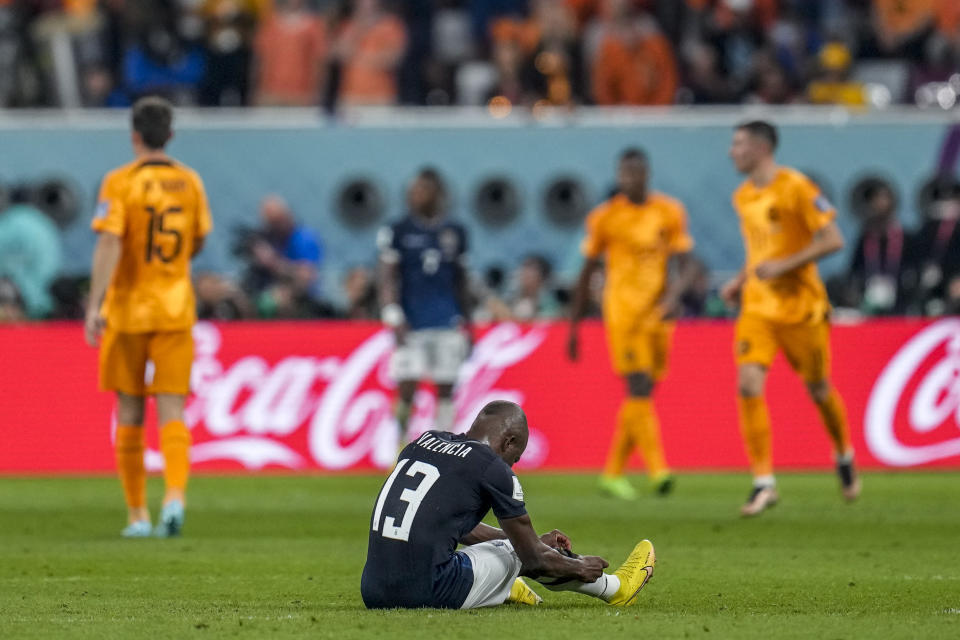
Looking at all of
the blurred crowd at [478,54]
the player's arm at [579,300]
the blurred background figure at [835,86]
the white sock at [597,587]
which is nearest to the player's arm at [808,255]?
the player's arm at [579,300]

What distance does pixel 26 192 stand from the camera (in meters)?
19.6

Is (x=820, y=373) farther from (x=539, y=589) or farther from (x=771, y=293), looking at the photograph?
(x=539, y=589)

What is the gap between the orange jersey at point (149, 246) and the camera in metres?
10.4

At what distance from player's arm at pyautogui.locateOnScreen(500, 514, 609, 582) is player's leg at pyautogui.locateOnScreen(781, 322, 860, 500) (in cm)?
525

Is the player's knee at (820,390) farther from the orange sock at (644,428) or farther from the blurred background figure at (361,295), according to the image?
the blurred background figure at (361,295)

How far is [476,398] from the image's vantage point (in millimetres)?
16500

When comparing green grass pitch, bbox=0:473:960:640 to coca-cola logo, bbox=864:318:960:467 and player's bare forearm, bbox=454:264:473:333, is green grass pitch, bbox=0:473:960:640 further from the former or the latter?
player's bare forearm, bbox=454:264:473:333

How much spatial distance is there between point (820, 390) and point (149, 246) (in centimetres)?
467

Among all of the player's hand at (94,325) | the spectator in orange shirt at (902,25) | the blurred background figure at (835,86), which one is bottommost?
the player's hand at (94,325)

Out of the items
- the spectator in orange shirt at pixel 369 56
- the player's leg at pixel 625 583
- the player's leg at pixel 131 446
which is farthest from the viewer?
the spectator in orange shirt at pixel 369 56

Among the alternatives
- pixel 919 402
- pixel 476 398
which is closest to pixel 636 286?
pixel 476 398

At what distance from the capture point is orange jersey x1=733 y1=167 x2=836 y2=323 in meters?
11.9

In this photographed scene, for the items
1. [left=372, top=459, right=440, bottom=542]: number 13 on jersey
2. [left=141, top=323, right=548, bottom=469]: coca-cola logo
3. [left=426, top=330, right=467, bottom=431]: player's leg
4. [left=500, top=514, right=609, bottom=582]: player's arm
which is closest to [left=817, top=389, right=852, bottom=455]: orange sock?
[left=426, top=330, right=467, bottom=431]: player's leg

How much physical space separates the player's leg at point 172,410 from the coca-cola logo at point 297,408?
5.81m
